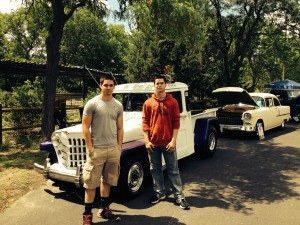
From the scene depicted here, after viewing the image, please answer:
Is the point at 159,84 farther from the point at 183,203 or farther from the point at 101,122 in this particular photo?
the point at 183,203

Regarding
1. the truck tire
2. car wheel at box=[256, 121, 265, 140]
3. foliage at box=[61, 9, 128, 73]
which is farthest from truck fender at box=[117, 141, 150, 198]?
foliage at box=[61, 9, 128, 73]

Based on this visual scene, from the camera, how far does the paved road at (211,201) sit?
5414mm

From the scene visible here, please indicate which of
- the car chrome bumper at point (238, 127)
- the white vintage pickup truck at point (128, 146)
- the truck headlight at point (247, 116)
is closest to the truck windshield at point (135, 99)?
the white vintage pickup truck at point (128, 146)

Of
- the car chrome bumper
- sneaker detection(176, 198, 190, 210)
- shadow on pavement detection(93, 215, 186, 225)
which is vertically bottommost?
shadow on pavement detection(93, 215, 186, 225)

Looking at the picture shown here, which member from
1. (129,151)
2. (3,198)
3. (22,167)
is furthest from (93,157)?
(22,167)

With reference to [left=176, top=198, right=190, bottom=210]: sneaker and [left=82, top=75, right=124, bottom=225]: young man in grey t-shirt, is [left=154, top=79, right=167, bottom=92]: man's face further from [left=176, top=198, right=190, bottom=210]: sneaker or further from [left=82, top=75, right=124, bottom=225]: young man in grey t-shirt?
[left=176, top=198, right=190, bottom=210]: sneaker

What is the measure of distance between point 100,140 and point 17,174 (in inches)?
153

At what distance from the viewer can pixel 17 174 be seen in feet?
26.0

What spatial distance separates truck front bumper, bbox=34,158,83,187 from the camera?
552 centimetres

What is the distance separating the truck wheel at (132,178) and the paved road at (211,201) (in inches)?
7.2

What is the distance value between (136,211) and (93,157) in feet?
4.66

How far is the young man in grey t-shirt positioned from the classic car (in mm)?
8465

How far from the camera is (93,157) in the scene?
16.3 ft

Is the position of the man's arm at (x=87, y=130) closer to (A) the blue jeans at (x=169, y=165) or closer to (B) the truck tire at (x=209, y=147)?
(A) the blue jeans at (x=169, y=165)
